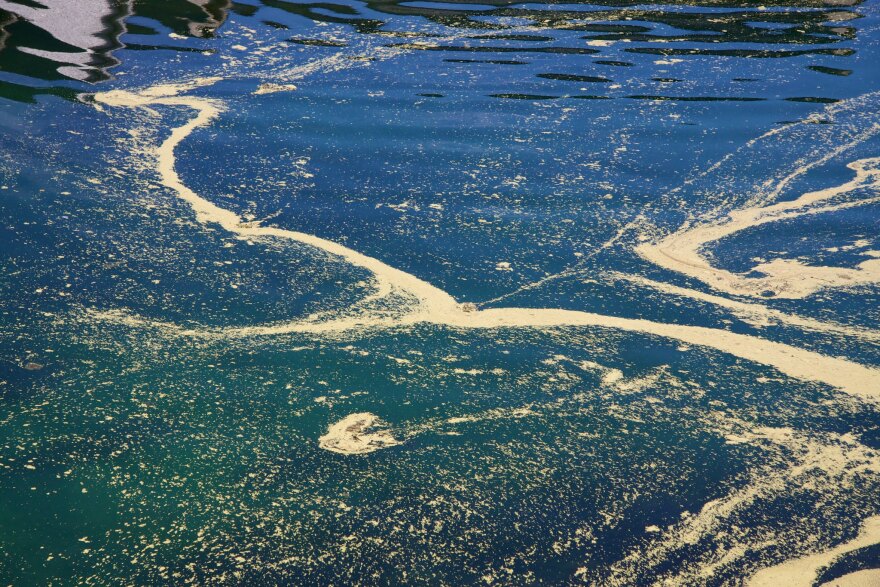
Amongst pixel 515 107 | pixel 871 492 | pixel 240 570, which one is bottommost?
pixel 240 570

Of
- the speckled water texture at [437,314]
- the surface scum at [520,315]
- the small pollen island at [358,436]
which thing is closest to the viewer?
the speckled water texture at [437,314]

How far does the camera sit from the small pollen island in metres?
1.81

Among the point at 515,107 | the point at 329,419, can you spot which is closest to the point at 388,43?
the point at 515,107

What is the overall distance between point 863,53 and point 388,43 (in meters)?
2.21

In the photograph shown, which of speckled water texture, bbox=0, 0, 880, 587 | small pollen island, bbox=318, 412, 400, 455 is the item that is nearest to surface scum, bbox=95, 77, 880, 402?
speckled water texture, bbox=0, 0, 880, 587

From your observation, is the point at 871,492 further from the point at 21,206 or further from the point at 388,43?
the point at 388,43

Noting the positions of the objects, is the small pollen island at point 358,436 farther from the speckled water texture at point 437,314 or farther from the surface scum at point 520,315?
the surface scum at point 520,315

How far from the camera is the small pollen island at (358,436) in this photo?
71.3 inches

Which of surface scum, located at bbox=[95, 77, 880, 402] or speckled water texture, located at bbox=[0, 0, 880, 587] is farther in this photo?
surface scum, located at bbox=[95, 77, 880, 402]

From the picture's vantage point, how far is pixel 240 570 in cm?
151

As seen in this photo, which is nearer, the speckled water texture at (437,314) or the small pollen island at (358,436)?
the speckled water texture at (437,314)

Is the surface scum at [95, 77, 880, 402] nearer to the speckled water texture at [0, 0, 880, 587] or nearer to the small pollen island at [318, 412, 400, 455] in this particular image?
the speckled water texture at [0, 0, 880, 587]

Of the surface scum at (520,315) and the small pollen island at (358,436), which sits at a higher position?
the surface scum at (520,315)

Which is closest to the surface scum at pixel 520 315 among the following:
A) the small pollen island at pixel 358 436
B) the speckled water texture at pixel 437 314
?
the speckled water texture at pixel 437 314
